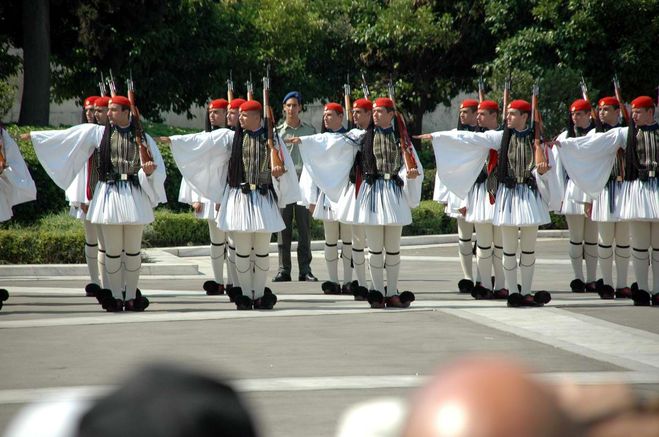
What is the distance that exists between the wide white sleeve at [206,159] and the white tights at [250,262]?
579mm

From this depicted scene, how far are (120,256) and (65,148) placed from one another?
1227mm

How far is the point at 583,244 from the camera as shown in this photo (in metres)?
15.1

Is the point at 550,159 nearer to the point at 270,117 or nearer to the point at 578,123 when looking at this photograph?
the point at 578,123

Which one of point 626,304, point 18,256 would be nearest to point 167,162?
point 18,256

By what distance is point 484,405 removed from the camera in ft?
3.42

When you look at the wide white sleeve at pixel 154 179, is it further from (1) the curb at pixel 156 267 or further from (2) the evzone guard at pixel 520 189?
(1) the curb at pixel 156 267

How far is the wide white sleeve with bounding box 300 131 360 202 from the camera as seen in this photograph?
12852 mm

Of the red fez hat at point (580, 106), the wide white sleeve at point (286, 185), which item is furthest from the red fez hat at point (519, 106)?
the wide white sleeve at point (286, 185)

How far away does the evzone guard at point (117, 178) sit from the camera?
39.7 feet

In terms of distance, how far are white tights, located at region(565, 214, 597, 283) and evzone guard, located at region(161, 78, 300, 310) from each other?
4.05 meters

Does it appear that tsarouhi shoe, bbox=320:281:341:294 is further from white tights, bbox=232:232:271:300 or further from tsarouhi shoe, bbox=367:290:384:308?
white tights, bbox=232:232:271:300

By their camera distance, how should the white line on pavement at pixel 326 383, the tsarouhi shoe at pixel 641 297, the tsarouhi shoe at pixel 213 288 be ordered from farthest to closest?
the tsarouhi shoe at pixel 213 288, the tsarouhi shoe at pixel 641 297, the white line on pavement at pixel 326 383

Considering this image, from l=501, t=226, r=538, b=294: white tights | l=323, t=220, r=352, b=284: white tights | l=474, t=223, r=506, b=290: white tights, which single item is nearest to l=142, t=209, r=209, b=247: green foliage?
l=323, t=220, r=352, b=284: white tights

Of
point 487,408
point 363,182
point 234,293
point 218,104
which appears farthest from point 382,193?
point 487,408
